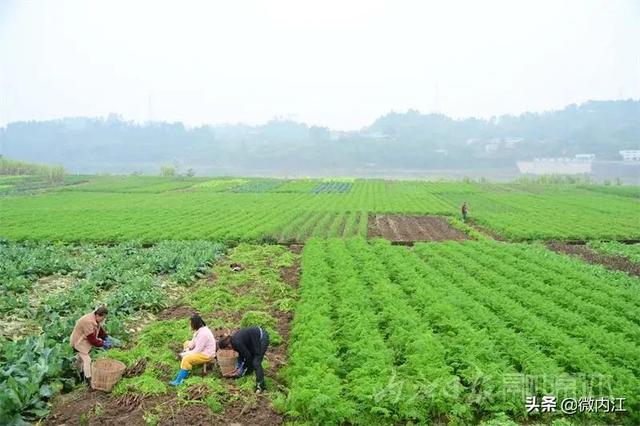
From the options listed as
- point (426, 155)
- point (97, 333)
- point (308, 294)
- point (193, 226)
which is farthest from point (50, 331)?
point (426, 155)

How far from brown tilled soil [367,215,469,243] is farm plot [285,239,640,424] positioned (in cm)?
1139

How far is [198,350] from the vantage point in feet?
33.3

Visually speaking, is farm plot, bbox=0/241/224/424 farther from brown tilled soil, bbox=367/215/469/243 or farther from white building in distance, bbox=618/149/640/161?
white building in distance, bbox=618/149/640/161

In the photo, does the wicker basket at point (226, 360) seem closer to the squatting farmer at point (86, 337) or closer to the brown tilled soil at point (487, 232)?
the squatting farmer at point (86, 337)

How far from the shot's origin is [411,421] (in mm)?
8812

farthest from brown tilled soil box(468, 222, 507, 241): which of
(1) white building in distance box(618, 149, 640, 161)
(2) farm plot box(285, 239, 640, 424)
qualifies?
(1) white building in distance box(618, 149, 640, 161)

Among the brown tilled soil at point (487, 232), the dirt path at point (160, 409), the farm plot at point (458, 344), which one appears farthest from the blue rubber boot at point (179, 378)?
the brown tilled soil at point (487, 232)

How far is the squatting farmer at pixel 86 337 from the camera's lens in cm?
1008

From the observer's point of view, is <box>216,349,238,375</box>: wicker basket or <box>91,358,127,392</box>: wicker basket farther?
<box>216,349,238,375</box>: wicker basket

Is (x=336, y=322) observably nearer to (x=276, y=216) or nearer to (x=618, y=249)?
(x=618, y=249)

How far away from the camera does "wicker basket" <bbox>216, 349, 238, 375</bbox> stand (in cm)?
1024

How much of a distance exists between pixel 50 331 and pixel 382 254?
44.0 ft

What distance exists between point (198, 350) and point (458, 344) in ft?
18.0

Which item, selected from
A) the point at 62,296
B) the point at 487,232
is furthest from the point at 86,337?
the point at 487,232
